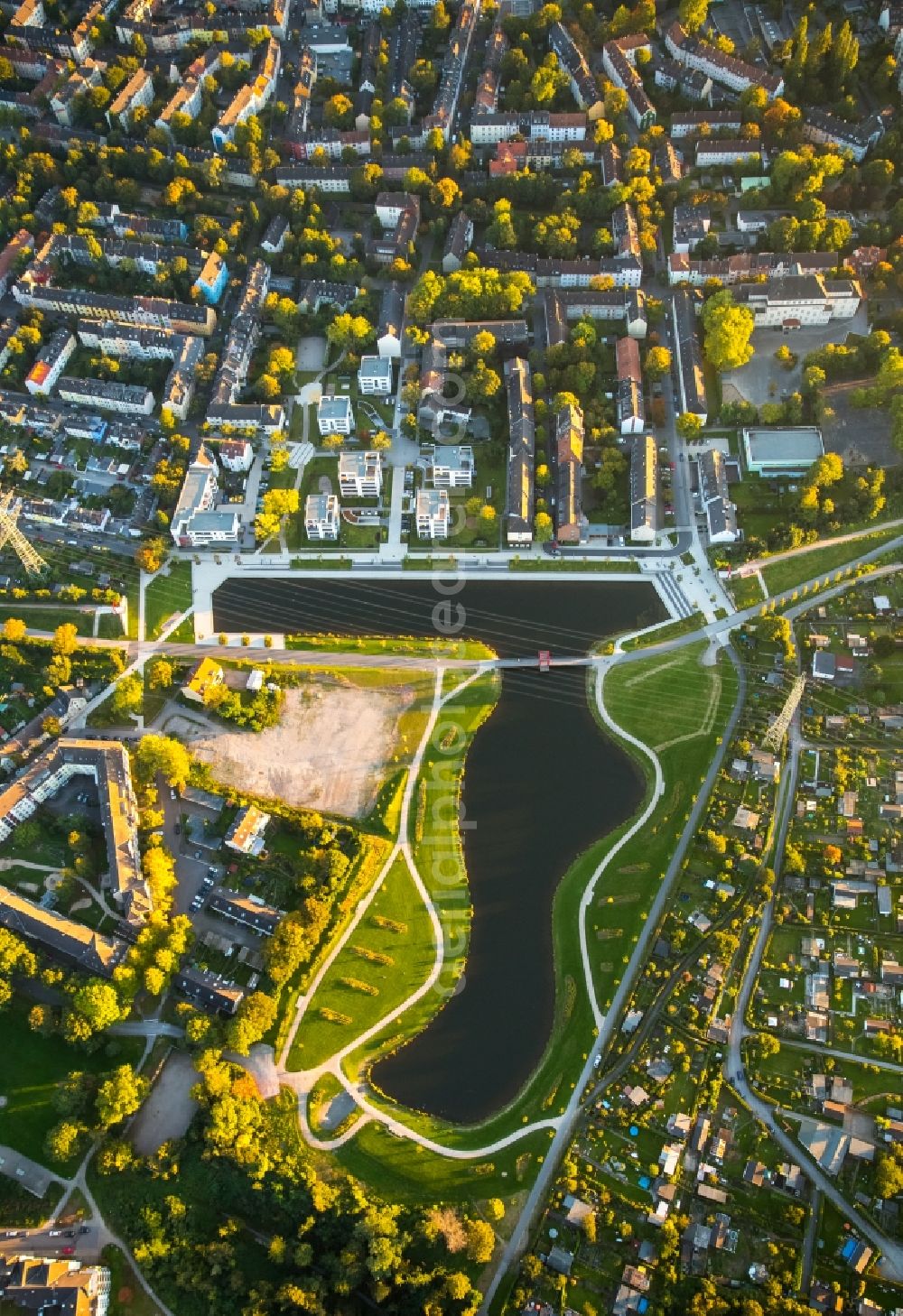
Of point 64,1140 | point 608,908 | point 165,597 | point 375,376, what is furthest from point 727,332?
point 64,1140

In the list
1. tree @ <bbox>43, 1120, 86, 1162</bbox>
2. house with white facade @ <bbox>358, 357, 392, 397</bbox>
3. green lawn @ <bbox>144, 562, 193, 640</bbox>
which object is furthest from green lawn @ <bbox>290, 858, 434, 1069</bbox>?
house with white facade @ <bbox>358, 357, 392, 397</bbox>

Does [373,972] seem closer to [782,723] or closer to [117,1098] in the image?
[117,1098]

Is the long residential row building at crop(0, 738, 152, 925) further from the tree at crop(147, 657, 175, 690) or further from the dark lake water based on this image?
the dark lake water

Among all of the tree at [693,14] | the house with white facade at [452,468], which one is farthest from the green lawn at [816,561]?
the tree at [693,14]

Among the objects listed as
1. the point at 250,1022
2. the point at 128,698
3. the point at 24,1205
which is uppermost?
the point at 128,698

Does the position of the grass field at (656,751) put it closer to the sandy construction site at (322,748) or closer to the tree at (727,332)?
the sandy construction site at (322,748)

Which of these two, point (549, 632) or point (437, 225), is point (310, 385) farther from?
point (549, 632)
